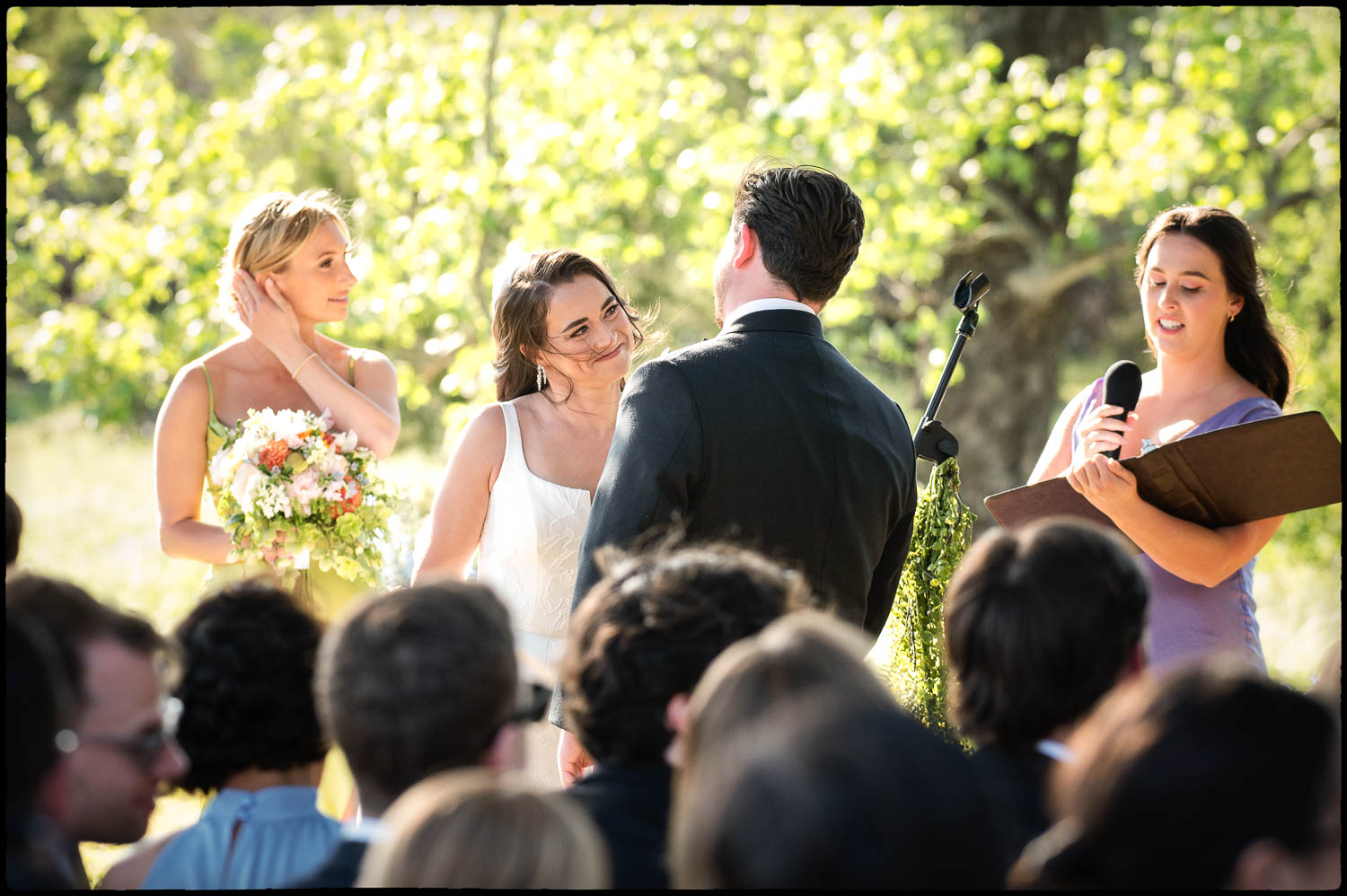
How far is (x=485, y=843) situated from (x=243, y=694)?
95 cm

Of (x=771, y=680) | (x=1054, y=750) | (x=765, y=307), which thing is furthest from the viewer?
(x=765, y=307)

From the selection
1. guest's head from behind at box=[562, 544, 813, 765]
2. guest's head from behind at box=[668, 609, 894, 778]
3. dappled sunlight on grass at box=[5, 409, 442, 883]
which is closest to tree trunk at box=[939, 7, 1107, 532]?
dappled sunlight on grass at box=[5, 409, 442, 883]

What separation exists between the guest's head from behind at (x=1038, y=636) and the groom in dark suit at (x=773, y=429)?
898 millimetres

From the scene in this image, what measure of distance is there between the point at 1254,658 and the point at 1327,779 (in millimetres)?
2044

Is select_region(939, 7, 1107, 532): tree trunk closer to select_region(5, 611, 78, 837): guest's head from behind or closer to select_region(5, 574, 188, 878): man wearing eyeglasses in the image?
select_region(5, 574, 188, 878): man wearing eyeglasses

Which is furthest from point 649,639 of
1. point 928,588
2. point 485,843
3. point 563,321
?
point 563,321

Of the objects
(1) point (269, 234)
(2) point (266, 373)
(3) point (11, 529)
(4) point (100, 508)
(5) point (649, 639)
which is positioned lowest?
(4) point (100, 508)

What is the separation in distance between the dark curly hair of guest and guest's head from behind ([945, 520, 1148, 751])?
1.14m

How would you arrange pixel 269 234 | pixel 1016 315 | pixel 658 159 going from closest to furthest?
1. pixel 269 234
2. pixel 658 159
3. pixel 1016 315

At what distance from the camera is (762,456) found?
278cm

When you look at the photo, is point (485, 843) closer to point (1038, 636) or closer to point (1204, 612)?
point (1038, 636)

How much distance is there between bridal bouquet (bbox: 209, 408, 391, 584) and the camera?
11.5 feet

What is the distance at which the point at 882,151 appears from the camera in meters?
9.42

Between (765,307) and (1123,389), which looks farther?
(1123,389)
